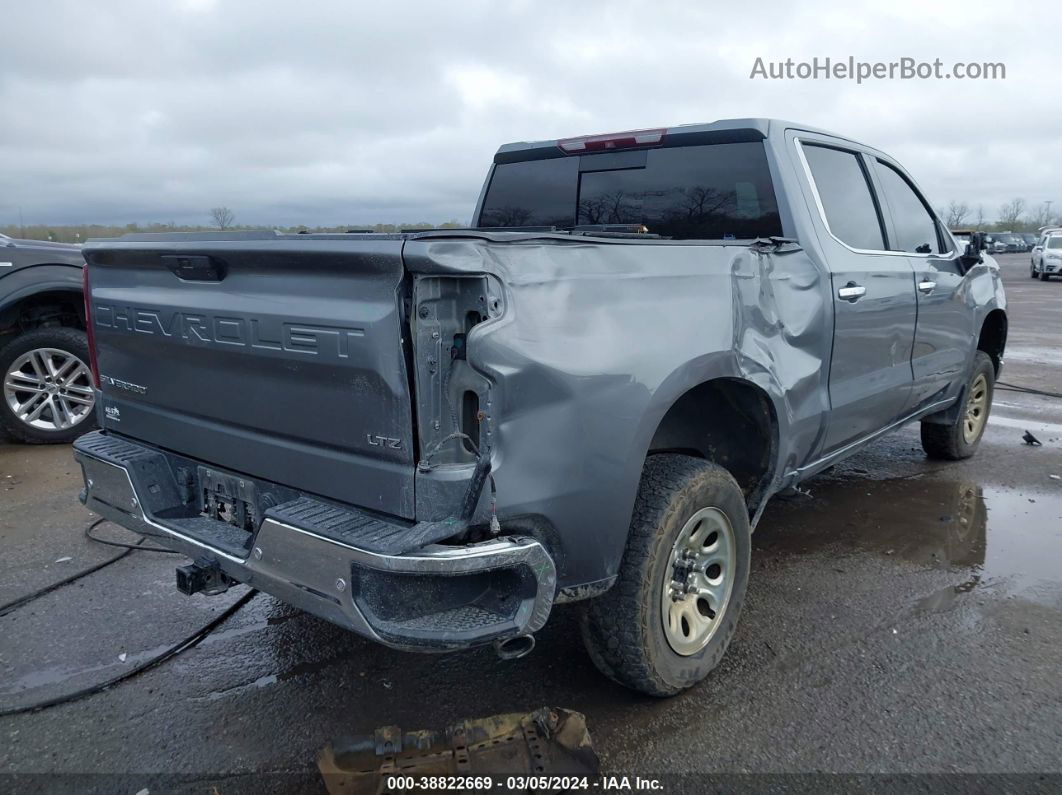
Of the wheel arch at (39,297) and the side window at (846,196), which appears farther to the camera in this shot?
the wheel arch at (39,297)

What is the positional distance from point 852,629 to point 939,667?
39 cm

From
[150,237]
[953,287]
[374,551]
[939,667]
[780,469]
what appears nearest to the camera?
[374,551]

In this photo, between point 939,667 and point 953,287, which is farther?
point 953,287

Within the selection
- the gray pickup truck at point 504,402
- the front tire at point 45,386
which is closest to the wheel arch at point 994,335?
the gray pickup truck at point 504,402

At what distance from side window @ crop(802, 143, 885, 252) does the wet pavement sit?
1.65 m

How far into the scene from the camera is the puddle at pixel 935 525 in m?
4.30

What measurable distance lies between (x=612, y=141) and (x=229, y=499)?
249 cm

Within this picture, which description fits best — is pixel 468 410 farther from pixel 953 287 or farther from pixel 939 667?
Result: pixel 953 287

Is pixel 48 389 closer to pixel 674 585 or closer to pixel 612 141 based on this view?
pixel 612 141

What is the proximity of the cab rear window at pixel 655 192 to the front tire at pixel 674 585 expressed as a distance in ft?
4.50

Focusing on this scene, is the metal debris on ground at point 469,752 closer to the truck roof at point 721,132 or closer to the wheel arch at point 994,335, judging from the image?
the truck roof at point 721,132

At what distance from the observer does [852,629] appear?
355cm

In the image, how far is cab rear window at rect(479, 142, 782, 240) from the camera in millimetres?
3748

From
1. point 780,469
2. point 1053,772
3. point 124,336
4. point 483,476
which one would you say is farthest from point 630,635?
point 124,336
